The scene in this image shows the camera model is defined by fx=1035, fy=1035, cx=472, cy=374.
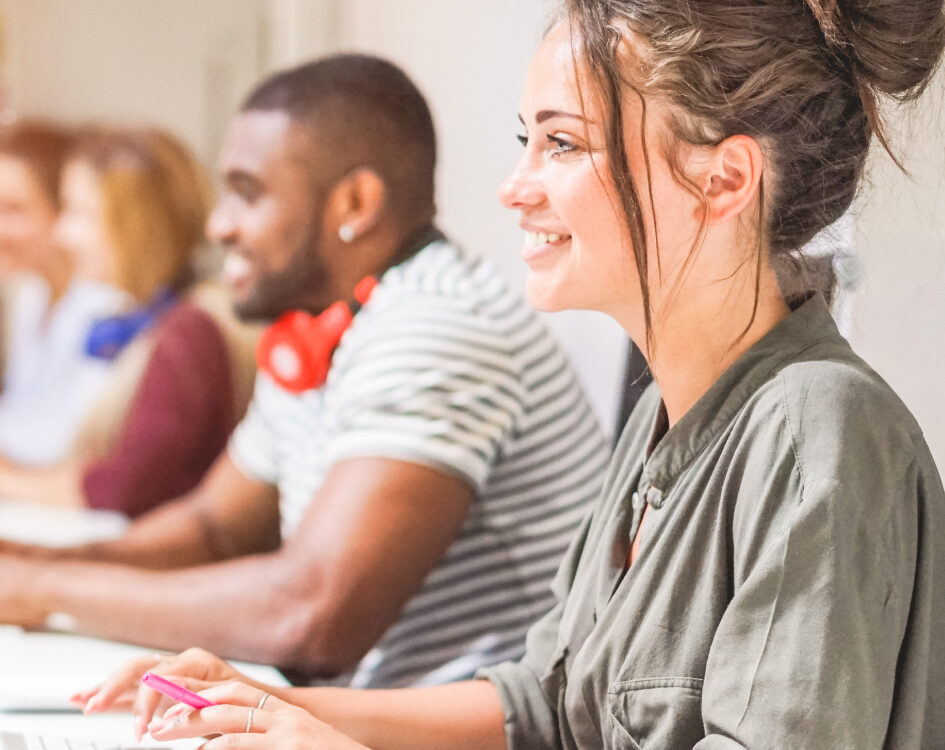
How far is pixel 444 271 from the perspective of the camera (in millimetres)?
1389

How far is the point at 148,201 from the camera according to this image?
7.44 ft

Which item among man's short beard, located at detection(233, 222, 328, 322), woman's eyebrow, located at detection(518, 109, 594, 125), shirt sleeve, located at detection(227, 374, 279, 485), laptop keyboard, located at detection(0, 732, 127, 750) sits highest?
woman's eyebrow, located at detection(518, 109, 594, 125)

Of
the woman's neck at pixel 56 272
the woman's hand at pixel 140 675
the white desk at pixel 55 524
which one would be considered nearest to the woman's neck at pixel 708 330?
the woman's hand at pixel 140 675

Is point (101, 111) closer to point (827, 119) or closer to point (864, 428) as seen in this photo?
point (827, 119)

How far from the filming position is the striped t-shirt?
4.20 feet

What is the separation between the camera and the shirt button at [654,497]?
33.6 inches

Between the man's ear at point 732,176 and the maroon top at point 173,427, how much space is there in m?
1.30

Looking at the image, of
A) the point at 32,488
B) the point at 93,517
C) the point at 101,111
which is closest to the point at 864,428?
the point at 93,517

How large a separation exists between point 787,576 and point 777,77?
365 millimetres

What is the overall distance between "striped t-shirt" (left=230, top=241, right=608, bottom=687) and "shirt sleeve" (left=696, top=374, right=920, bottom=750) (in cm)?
62

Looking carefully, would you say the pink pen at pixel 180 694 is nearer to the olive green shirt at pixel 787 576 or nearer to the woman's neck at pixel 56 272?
the olive green shirt at pixel 787 576

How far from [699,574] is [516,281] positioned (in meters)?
Answer: 0.78

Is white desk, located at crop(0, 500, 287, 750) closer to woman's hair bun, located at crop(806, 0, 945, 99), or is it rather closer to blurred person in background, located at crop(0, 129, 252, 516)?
blurred person in background, located at crop(0, 129, 252, 516)

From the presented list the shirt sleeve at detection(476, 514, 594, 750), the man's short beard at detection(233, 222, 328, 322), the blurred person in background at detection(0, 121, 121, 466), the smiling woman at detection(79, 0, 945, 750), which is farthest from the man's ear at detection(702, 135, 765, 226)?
the blurred person in background at detection(0, 121, 121, 466)
